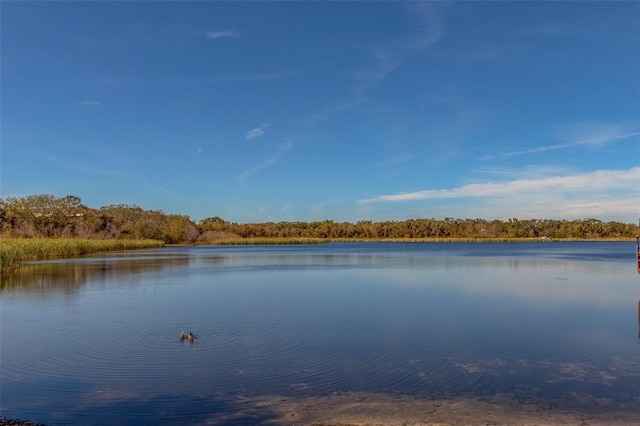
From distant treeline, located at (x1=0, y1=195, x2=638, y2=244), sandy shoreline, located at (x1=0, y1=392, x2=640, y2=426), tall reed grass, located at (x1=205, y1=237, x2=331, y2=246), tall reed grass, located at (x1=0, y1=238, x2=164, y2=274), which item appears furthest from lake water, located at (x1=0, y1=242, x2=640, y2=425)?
tall reed grass, located at (x1=205, y1=237, x2=331, y2=246)

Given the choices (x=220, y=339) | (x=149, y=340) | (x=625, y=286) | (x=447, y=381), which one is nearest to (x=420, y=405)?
(x=447, y=381)

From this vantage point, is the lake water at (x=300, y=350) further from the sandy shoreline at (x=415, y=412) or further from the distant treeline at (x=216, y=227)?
the distant treeline at (x=216, y=227)

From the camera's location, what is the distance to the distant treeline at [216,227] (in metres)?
57.9

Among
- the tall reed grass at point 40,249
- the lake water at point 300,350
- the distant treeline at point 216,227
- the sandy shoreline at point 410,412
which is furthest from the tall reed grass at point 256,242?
the sandy shoreline at point 410,412

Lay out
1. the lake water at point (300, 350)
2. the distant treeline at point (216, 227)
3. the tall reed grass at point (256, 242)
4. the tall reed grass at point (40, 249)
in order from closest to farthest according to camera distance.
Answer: the lake water at point (300, 350) → the tall reed grass at point (40, 249) → the distant treeline at point (216, 227) → the tall reed grass at point (256, 242)

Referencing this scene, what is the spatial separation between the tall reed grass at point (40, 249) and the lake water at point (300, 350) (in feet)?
28.5

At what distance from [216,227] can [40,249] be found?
65.6m

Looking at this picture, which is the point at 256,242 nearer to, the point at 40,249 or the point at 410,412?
the point at 40,249

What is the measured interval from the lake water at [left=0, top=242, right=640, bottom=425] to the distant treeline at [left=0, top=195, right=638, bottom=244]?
4097 centimetres

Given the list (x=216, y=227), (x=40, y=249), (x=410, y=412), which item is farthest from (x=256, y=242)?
(x=410, y=412)

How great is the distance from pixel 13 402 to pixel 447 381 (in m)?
4.99

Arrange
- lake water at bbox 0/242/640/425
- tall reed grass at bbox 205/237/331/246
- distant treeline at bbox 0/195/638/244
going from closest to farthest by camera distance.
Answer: lake water at bbox 0/242/640/425, distant treeline at bbox 0/195/638/244, tall reed grass at bbox 205/237/331/246

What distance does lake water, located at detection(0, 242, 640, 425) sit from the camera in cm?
570

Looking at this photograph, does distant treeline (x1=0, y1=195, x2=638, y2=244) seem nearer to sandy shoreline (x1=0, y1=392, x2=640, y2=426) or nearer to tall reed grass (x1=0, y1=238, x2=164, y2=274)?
tall reed grass (x1=0, y1=238, x2=164, y2=274)
